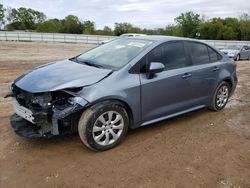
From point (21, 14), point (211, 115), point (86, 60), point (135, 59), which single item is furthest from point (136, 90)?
point (21, 14)

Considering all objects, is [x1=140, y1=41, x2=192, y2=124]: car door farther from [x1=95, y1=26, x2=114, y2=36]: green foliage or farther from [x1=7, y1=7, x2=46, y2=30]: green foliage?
[x1=7, y1=7, x2=46, y2=30]: green foliage

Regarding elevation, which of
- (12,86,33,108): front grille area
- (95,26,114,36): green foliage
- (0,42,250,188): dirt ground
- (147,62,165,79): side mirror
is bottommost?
(0,42,250,188): dirt ground

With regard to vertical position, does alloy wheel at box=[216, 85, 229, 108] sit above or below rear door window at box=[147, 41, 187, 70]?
below

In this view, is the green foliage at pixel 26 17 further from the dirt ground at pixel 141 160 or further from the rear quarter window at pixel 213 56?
the dirt ground at pixel 141 160

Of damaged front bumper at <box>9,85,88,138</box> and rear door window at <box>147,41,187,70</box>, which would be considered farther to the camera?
rear door window at <box>147,41,187,70</box>

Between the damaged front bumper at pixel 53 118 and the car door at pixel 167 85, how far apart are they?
1.05m

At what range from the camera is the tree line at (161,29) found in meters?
58.4

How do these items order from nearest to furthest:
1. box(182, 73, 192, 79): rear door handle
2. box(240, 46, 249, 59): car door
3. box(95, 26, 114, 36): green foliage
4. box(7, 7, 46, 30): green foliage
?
box(182, 73, 192, 79): rear door handle → box(240, 46, 249, 59): car door → box(95, 26, 114, 36): green foliage → box(7, 7, 46, 30): green foliage

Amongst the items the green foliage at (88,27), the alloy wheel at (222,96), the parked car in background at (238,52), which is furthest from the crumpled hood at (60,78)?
the green foliage at (88,27)

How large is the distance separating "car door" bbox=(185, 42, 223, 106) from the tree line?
5017 cm

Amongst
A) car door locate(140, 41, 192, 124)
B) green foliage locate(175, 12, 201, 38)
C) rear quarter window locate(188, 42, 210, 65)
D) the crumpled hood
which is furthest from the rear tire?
green foliage locate(175, 12, 201, 38)

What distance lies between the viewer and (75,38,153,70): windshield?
4.38 m

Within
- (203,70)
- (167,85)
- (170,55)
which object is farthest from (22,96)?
(203,70)

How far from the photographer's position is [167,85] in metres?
4.52
